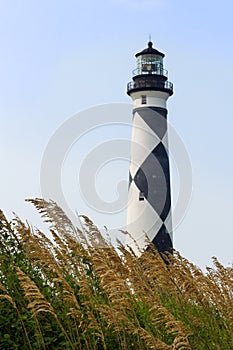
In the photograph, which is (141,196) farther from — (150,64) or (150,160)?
(150,64)

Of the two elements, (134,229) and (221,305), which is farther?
(134,229)

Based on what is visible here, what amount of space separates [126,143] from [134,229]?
137 inches

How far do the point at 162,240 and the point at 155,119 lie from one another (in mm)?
4532

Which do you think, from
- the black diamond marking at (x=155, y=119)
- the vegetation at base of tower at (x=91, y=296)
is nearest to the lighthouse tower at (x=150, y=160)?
the black diamond marking at (x=155, y=119)

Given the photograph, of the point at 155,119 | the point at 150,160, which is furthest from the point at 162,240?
the point at 155,119

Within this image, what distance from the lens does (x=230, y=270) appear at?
5551 mm

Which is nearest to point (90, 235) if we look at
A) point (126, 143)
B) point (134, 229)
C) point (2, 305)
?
point (2, 305)

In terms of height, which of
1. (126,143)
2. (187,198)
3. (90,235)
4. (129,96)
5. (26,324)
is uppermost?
(129,96)

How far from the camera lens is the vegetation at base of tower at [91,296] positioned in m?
4.20

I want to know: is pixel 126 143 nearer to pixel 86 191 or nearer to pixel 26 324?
pixel 86 191

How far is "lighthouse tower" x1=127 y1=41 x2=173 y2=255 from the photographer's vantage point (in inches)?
856

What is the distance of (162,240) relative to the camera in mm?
21625

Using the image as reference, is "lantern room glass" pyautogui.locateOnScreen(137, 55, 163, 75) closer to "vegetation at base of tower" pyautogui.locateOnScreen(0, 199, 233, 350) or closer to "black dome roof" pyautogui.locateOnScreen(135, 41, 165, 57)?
"black dome roof" pyautogui.locateOnScreen(135, 41, 165, 57)

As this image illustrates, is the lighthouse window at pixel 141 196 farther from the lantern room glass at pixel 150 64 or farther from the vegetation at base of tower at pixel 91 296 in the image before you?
the vegetation at base of tower at pixel 91 296
